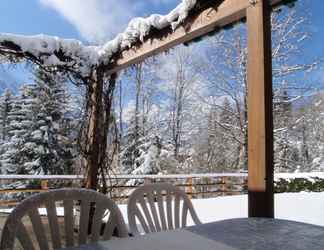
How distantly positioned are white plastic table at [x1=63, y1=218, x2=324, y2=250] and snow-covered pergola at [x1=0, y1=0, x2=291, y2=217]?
52cm

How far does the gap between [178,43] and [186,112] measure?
9767mm

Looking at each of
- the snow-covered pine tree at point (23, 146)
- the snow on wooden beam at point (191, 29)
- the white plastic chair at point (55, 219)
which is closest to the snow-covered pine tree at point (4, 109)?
the snow-covered pine tree at point (23, 146)

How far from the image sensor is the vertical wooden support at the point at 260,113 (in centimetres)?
176

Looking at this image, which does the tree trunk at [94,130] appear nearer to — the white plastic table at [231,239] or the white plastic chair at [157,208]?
the white plastic chair at [157,208]

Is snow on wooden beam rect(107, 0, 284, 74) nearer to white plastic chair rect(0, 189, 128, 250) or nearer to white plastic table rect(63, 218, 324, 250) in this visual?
white plastic table rect(63, 218, 324, 250)

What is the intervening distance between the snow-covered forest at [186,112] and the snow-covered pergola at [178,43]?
178 inches

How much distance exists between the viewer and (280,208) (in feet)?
16.8

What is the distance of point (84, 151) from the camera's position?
3420 mm

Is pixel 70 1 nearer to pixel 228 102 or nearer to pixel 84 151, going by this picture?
pixel 84 151

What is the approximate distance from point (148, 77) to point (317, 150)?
8.94 m

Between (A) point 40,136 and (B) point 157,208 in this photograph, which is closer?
(B) point 157,208

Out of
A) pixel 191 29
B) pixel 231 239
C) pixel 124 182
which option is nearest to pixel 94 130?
pixel 191 29

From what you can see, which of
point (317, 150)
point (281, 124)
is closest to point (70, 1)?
point (281, 124)

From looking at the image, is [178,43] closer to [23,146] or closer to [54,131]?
[54,131]
